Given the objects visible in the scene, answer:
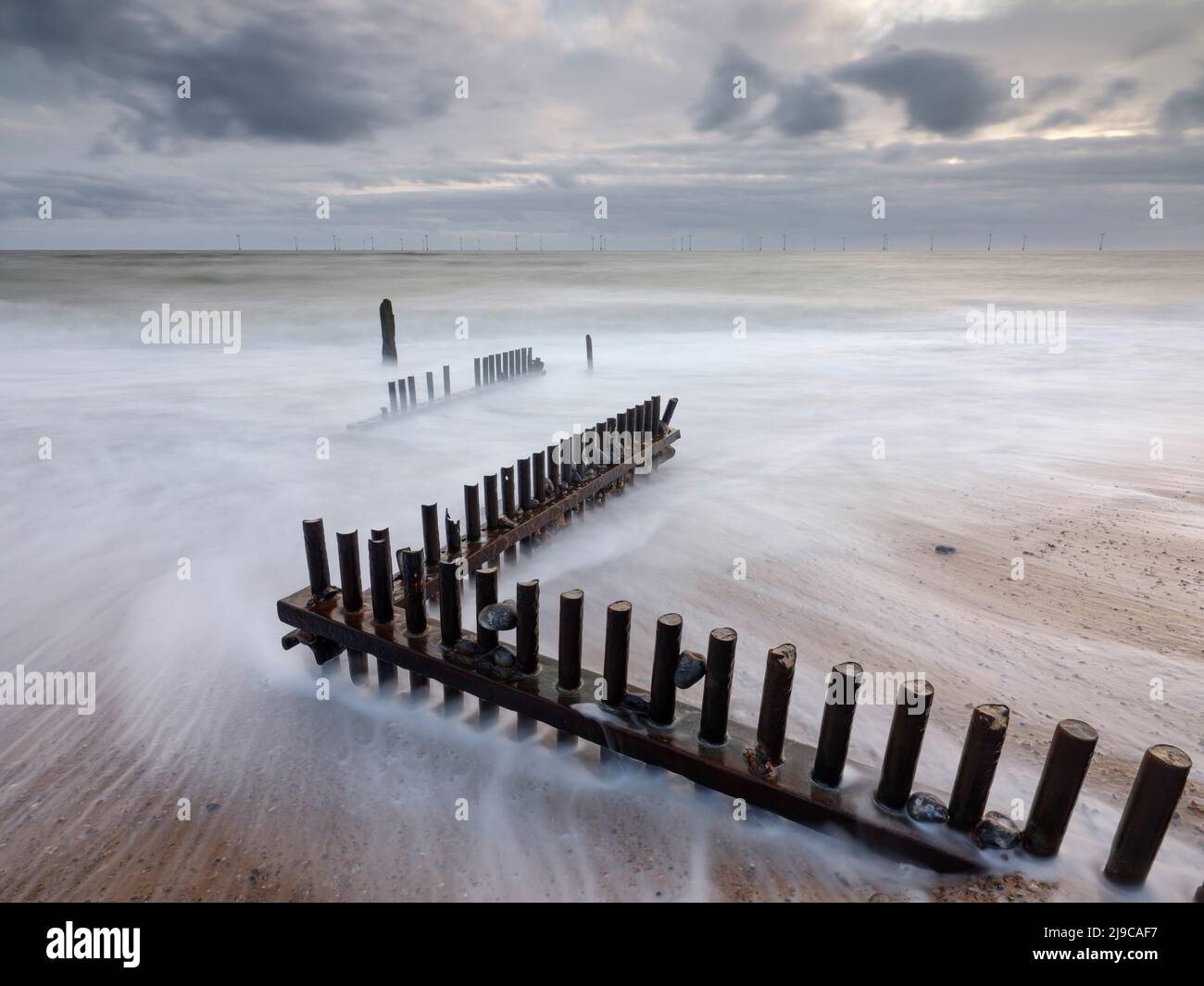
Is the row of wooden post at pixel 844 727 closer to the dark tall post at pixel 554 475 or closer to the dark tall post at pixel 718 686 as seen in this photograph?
the dark tall post at pixel 718 686

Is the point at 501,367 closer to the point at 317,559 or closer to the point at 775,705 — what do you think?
the point at 317,559

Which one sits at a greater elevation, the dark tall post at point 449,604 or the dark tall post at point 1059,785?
the dark tall post at point 449,604

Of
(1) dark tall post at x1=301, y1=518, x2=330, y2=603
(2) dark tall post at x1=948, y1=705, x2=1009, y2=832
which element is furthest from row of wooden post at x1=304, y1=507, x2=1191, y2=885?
(1) dark tall post at x1=301, y1=518, x2=330, y2=603

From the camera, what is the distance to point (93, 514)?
23.5 feet

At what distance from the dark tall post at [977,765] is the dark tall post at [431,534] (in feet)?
10.1

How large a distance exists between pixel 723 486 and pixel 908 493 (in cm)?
211

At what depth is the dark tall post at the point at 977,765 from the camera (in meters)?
2.49

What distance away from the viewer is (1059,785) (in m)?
2.51

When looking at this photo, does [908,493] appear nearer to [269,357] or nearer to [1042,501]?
[1042,501]

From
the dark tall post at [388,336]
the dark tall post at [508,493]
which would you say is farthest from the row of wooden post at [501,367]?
the dark tall post at [508,493]

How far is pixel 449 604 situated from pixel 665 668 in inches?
46.0

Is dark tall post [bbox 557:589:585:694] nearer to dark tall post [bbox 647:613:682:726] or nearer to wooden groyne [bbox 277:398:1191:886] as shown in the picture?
wooden groyne [bbox 277:398:1191:886]

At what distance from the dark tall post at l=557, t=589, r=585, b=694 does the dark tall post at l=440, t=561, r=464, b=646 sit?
560 millimetres

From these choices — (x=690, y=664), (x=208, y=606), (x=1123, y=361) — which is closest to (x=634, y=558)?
(x=690, y=664)
